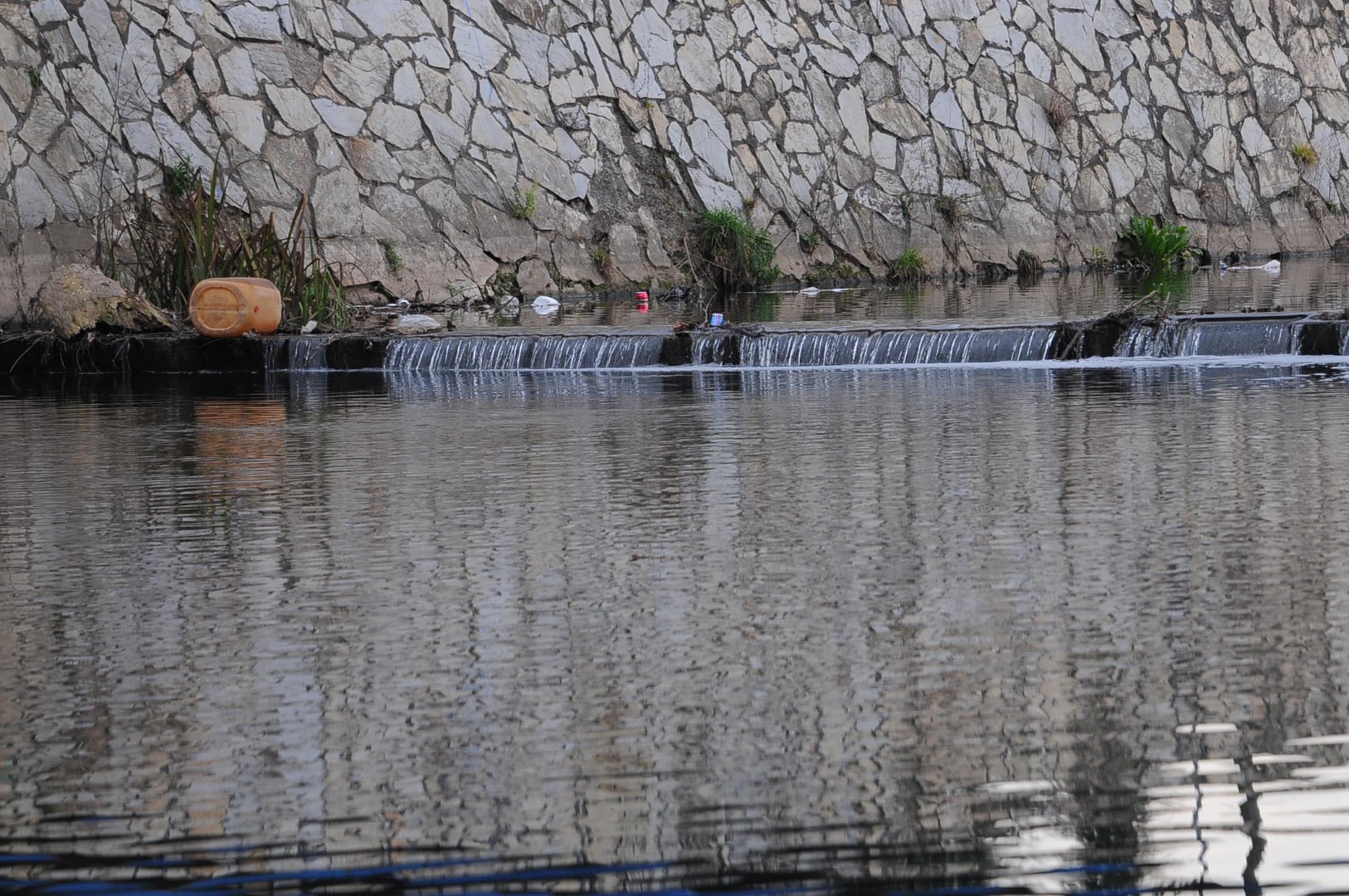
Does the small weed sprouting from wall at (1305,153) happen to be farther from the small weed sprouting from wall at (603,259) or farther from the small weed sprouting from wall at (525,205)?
the small weed sprouting from wall at (525,205)

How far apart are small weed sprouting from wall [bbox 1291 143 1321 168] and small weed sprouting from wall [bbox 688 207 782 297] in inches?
290

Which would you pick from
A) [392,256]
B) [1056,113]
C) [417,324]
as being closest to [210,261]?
[417,324]

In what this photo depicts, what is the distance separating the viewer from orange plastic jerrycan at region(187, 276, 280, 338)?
10227mm

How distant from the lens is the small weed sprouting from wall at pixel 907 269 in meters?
16.8

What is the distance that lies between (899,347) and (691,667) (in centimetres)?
662

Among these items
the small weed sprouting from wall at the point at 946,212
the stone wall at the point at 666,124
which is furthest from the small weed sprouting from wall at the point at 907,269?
the small weed sprouting from wall at the point at 946,212

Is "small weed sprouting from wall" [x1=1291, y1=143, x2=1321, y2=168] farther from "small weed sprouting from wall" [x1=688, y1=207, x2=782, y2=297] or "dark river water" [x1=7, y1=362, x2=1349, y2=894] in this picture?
"dark river water" [x1=7, y1=362, x2=1349, y2=894]

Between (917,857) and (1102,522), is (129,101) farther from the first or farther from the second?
(917,857)

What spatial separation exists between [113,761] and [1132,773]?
1.19 m

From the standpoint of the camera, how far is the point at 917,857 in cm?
211

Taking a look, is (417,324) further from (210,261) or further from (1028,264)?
(1028,264)

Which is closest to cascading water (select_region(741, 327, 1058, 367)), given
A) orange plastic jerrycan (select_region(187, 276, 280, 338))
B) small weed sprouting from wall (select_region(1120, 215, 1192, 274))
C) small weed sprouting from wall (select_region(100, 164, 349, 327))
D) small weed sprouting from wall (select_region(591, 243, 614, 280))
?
orange plastic jerrycan (select_region(187, 276, 280, 338))

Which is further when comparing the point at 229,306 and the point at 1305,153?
the point at 1305,153

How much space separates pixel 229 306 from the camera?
10.3m
